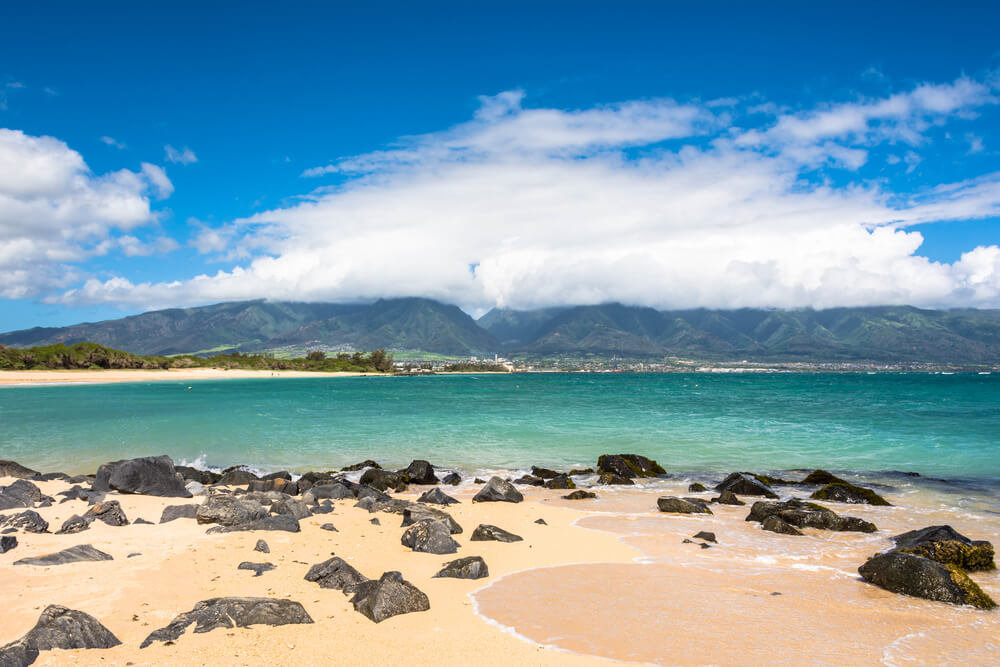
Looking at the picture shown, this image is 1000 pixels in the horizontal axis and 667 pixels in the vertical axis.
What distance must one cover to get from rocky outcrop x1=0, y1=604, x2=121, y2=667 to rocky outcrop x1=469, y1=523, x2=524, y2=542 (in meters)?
7.57

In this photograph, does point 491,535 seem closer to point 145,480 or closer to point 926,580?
point 926,580

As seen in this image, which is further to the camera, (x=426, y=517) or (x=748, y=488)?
(x=748, y=488)

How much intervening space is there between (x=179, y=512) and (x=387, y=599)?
29.8 feet


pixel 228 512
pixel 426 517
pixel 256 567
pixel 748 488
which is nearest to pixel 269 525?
pixel 228 512

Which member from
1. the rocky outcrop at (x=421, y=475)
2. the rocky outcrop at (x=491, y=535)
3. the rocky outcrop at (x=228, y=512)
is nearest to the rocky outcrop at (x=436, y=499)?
the rocky outcrop at (x=491, y=535)

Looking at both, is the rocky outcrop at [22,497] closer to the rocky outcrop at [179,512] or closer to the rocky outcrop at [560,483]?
the rocky outcrop at [179,512]

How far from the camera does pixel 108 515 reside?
1324 cm

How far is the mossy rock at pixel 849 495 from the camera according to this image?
17.9 metres

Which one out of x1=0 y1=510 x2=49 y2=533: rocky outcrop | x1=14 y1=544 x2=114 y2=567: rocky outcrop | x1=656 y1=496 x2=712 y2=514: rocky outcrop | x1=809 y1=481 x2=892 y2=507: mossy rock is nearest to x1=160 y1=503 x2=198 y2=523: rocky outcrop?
x1=0 y1=510 x2=49 y2=533: rocky outcrop

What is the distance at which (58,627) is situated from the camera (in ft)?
21.1

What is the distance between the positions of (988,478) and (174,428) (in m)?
48.1

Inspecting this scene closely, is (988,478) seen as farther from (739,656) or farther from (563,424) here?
(563,424)

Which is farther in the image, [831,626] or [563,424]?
[563,424]

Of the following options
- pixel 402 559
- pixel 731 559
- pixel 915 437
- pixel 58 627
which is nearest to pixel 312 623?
pixel 58 627
